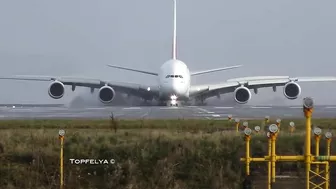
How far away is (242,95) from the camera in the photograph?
58344mm

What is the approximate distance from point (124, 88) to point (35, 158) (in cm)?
4457

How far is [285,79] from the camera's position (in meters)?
61.5

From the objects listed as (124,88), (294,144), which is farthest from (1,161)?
(124,88)

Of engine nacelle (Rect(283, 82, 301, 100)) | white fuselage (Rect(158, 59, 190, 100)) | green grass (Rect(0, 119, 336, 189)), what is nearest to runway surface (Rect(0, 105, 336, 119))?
white fuselage (Rect(158, 59, 190, 100))

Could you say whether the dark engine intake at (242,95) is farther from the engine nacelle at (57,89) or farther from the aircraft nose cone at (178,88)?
the engine nacelle at (57,89)

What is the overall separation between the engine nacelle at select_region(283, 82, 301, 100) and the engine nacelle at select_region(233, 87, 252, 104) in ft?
11.7

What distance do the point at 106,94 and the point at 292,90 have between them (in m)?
17.5

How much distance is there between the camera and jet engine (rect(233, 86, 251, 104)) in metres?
57.9

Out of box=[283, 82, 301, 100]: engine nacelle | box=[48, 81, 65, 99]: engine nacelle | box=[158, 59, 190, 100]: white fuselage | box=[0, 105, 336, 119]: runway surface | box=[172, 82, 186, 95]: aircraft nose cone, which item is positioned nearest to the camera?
box=[0, 105, 336, 119]: runway surface

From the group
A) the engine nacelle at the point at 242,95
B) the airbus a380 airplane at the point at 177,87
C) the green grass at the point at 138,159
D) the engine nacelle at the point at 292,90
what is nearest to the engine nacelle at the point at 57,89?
the airbus a380 airplane at the point at 177,87

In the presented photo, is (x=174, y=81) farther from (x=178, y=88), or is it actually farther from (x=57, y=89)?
(x=57, y=89)

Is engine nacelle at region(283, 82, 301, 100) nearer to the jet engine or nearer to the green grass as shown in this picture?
the jet engine

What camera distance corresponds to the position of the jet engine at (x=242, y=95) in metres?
57.9

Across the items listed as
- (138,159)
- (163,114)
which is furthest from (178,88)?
(138,159)
